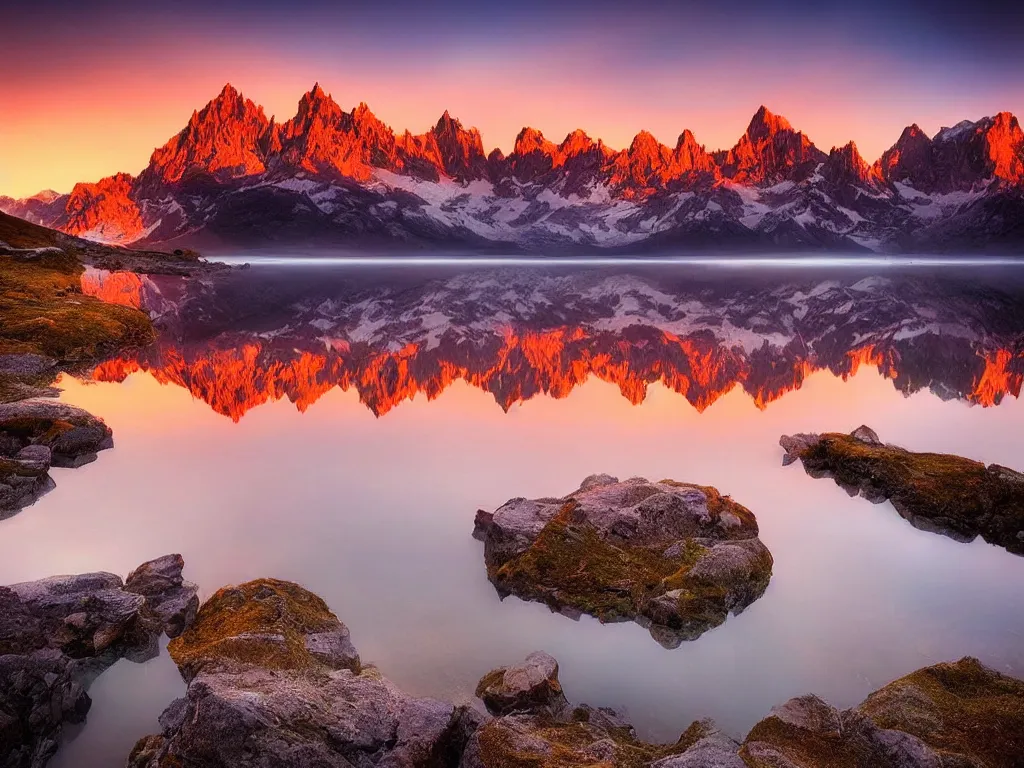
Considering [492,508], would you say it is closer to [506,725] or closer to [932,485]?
[506,725]

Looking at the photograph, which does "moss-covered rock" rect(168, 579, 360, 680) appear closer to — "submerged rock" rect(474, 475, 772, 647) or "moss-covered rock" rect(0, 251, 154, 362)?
"submerged rock" rect(474, 475, 772, 647)

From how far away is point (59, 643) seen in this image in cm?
1116

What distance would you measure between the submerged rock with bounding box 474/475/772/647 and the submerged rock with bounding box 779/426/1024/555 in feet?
15.5

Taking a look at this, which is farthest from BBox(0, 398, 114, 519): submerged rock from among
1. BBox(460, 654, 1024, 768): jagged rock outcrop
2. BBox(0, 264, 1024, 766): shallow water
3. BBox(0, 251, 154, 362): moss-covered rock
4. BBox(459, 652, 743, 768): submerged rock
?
BBox(460, 654, 1024, 768): jagged rock outcrop

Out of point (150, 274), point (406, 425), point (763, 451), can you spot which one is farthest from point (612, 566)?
point (150, 274)

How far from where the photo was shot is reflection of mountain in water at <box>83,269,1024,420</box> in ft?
111

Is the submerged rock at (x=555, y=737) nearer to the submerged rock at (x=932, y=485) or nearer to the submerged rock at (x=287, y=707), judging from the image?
the submerged rock at (x=287, y=707)

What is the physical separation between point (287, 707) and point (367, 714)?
3.58 feet

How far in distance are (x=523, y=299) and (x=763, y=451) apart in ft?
216

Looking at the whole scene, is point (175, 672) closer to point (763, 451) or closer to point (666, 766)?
point (666, 766)

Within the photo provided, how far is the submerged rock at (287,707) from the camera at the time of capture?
321 inches

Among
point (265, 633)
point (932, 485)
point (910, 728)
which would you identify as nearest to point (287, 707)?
point (265, 633)

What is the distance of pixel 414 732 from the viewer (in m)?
9.08

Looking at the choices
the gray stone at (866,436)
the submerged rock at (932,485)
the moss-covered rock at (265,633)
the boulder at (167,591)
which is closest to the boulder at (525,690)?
the moss-covered rock at (265,633)
